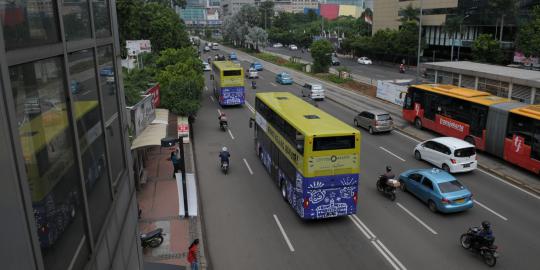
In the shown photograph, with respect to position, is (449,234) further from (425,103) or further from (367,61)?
(367,61)

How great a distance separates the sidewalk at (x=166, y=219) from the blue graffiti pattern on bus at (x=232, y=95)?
15.0m

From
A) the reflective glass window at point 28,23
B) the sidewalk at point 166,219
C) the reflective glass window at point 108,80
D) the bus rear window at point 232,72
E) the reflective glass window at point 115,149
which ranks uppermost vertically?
the reflective glass window at point 28,23

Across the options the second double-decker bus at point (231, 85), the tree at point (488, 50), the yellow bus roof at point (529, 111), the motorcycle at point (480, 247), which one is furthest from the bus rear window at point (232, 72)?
the tree at point (488, 50)

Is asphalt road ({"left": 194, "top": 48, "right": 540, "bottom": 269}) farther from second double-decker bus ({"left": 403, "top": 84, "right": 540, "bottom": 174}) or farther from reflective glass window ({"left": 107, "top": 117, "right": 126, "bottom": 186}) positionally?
reflective glass window ({"left": 107, "top": 117, "right": 126, "bottom": 186})

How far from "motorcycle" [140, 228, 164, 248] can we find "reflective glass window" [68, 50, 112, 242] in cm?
886

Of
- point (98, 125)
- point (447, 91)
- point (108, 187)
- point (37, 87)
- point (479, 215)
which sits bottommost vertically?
point (479, 215)

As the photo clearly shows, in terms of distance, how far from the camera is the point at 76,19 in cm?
439

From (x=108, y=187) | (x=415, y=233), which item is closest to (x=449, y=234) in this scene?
(x=415, y=233)

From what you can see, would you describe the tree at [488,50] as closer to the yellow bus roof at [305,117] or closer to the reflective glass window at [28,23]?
the yellow bus roof at [305,117]

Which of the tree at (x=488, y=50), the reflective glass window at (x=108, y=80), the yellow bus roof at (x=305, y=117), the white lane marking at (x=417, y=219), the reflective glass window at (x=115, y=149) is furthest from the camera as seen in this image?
the tree at (x=488, y=50)

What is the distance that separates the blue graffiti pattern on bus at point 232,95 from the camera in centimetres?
3766

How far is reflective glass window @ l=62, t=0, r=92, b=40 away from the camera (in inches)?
159

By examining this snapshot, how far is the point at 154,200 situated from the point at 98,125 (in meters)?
13.7

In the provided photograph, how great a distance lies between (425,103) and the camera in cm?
2928
